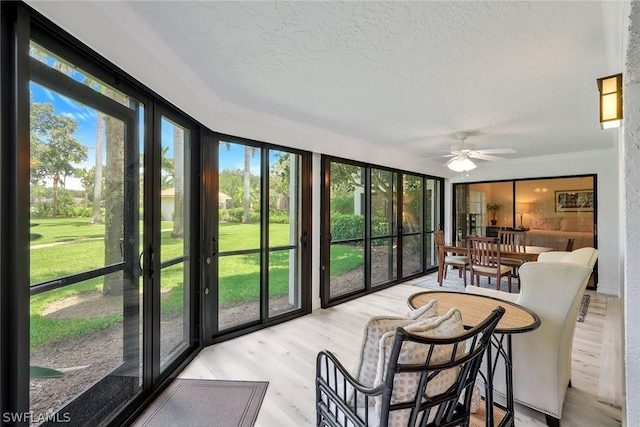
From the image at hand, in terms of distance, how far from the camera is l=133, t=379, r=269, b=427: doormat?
5.85ft

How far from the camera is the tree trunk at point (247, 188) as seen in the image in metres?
3.08

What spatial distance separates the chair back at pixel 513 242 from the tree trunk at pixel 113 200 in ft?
→ 16.4

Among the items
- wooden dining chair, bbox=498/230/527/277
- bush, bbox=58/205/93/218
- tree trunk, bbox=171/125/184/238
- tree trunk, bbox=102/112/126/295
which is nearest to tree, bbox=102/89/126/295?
tree trunk, bbox=102/112/126/295

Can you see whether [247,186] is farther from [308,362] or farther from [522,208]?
[522,208]

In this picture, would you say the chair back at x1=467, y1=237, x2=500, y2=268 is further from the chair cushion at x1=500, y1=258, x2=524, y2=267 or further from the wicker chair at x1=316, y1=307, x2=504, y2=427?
the wicker chair at x1=316, y1=307, x2=504, y2=427

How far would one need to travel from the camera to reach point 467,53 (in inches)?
71.2

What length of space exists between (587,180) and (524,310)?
4.72m

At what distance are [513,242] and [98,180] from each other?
559cm

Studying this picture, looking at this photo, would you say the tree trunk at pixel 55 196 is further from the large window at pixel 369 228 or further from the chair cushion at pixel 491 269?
the chair cushion at pixel 491 269

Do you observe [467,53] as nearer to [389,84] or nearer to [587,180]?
[389,84]

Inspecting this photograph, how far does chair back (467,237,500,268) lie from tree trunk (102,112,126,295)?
449cm

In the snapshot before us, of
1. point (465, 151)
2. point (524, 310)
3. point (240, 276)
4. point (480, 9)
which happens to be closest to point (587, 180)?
point (465, 151)

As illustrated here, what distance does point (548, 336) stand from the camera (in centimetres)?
169

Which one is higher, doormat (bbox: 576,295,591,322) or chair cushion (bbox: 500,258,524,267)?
chair cushion (bbox: 500,258,524,267)
